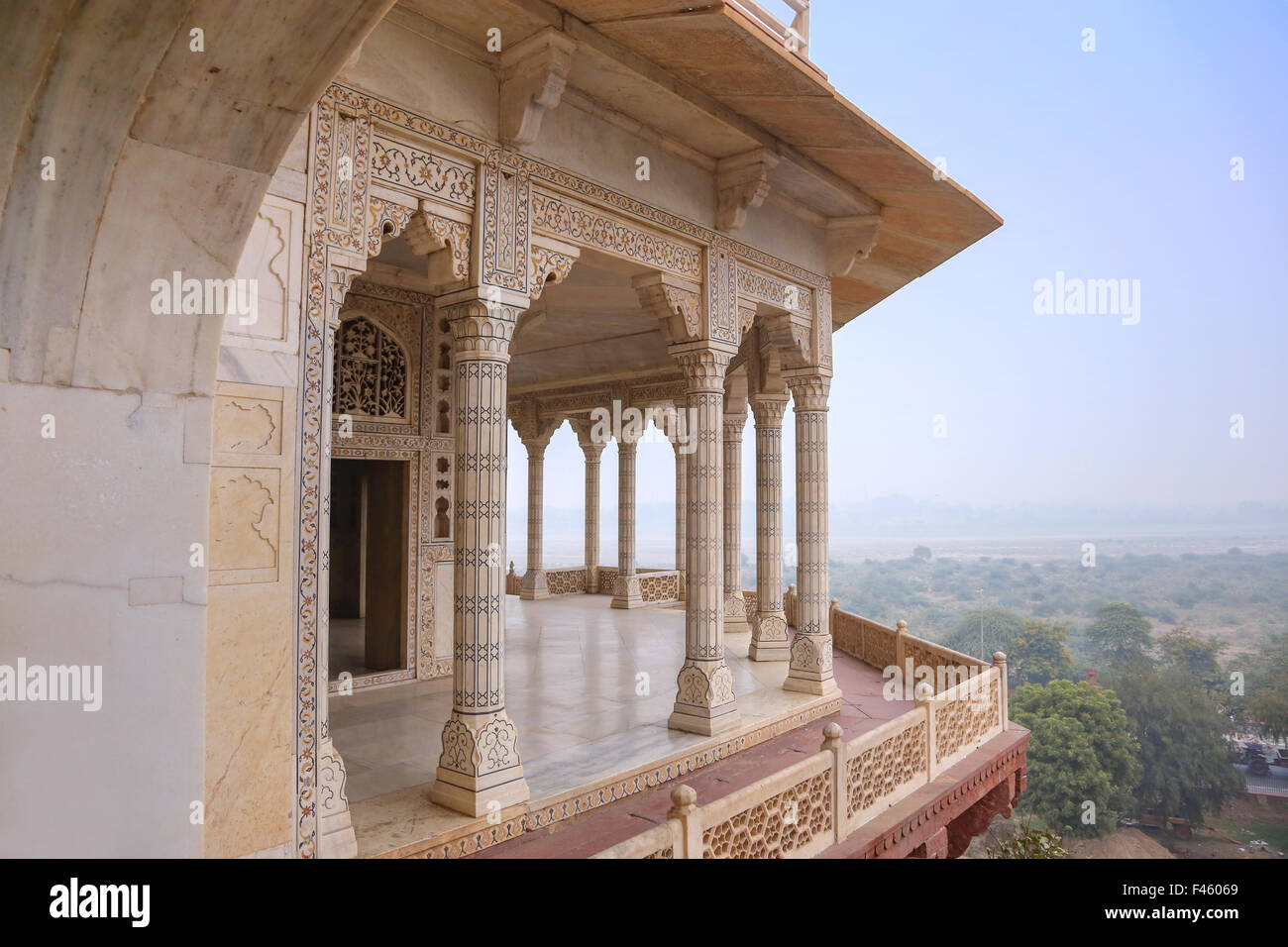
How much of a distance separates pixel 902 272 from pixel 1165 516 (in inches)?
2809

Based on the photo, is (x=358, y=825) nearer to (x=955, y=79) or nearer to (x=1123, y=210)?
(x=1123, y=210)

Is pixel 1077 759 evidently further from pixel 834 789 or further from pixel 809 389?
pixel 834 789

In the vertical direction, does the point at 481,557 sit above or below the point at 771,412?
below

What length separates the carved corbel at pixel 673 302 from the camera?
21.7 ft

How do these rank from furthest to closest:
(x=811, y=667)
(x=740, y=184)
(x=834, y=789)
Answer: (x=811, y=667) → (x=740, y=184) → (x=834, y=789)

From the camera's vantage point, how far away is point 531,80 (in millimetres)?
4910

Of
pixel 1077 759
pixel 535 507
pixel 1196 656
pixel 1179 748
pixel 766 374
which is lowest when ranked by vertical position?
pixel 1179 748

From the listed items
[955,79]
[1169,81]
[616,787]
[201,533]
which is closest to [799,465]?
[616,787]

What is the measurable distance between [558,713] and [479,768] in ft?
8.01

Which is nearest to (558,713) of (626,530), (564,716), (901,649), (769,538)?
(564,716)

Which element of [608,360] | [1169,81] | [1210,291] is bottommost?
[608,360]

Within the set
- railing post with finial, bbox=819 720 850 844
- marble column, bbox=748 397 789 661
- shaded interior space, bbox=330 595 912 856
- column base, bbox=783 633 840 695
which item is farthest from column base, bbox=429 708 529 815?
marble column, bbox=748 397 789 661

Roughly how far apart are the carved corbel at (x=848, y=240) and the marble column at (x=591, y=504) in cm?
902

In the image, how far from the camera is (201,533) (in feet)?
8.11
